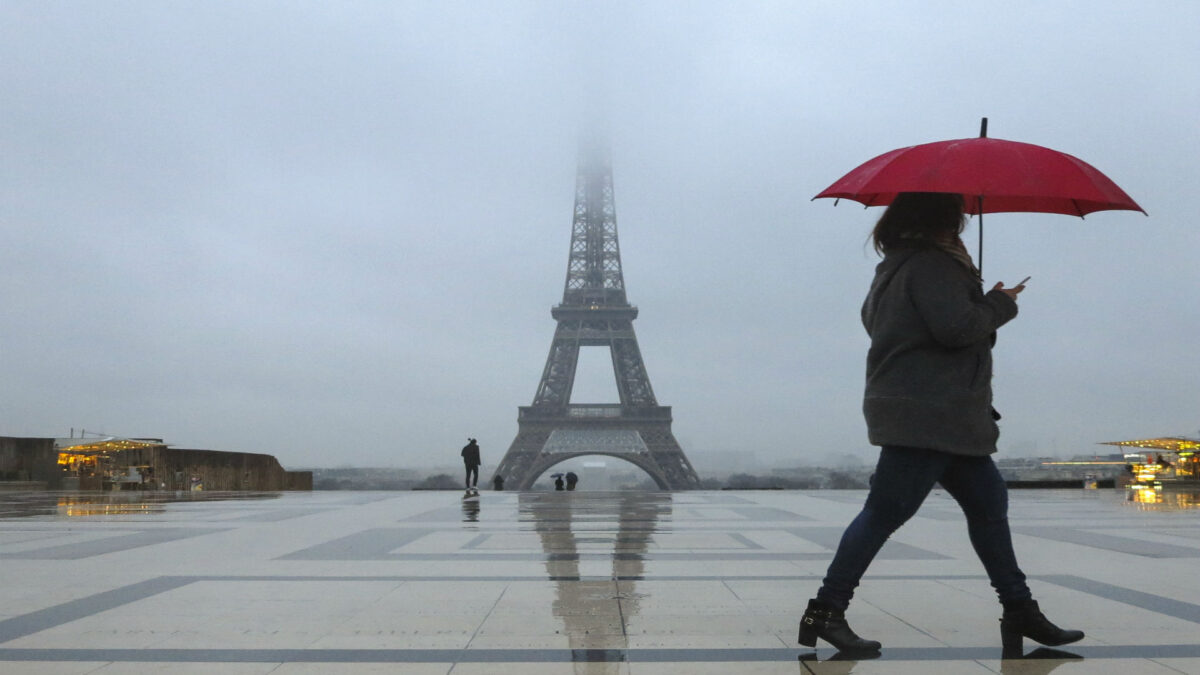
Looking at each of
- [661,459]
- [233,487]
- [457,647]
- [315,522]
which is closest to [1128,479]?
[315,522]

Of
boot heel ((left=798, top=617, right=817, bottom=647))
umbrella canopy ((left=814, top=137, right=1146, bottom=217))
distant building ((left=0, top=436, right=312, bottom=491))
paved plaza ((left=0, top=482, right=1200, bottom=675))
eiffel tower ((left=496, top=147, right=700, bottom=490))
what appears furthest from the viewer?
eiffel tower ((left=496, top=147, right=700, bottom=490))

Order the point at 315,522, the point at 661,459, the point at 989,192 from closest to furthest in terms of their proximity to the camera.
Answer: the point at 989,192
the point at 315,522
the point at 661,459

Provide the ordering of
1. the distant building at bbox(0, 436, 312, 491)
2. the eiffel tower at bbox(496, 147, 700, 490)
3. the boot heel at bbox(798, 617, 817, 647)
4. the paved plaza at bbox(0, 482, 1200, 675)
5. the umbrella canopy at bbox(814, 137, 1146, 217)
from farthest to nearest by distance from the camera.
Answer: the eiffel tower at bbox(496, 147, 700, 490) < the distant building at bbox(0, 436, 312, 491) < the umbrella canopy at bbox(814, 137, 1146, 217) < the boot heel at bbox(798, 617, 817, 647) < the paved plaza at bbox(0, 482, 1200, 675)

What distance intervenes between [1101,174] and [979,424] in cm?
133

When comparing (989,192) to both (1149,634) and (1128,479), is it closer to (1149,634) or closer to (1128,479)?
(1149,634)

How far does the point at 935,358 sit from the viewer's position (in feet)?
12.0

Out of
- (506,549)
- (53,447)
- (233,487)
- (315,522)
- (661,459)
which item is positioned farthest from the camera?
(661,459)

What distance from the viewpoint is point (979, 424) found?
367 centimetres

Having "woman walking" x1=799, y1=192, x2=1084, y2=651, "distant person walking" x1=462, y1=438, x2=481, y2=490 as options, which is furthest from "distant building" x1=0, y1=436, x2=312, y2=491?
"woman walking" x1=799, y1=192, x2=1084, y2=651

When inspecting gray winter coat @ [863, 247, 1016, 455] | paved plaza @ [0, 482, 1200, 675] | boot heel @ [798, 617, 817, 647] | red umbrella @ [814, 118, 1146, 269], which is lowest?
paved plaza @ [0, 482, 1200, 675]

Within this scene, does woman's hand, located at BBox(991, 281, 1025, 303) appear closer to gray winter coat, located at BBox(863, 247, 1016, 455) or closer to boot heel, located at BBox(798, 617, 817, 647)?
gray winter coat, located at BBox(863, 247, 1016, 455)

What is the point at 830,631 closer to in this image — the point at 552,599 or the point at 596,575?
the point at 552,599

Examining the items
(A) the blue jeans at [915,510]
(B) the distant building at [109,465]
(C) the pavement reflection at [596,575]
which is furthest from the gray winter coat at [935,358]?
(B) the distant building at [109,465]

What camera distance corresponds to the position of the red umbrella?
377 cm
